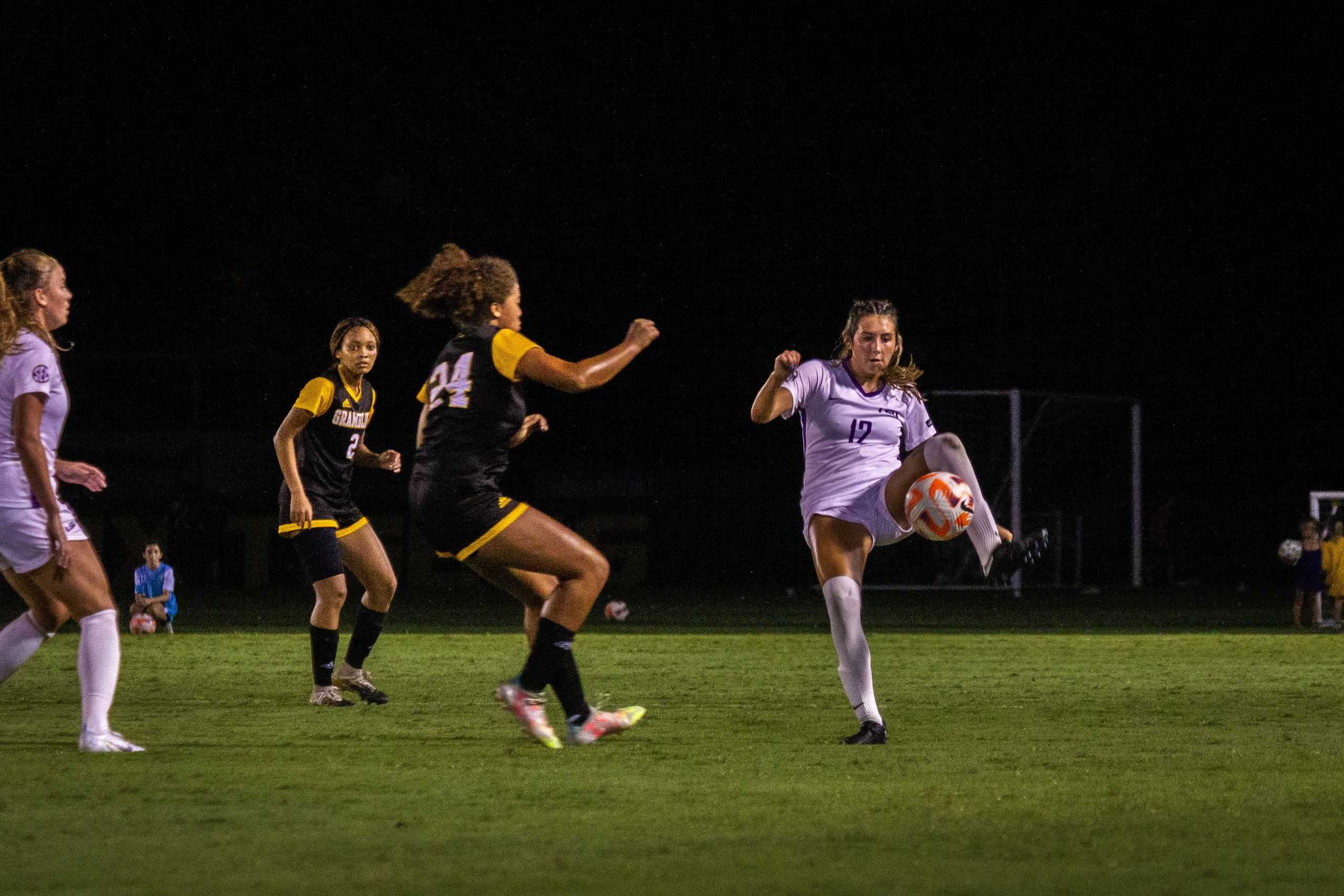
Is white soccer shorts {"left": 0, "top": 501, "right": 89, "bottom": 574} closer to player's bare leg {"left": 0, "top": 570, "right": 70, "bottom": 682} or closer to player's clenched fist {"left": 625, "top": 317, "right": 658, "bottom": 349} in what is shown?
player's bare leg {"left": 0, "top": 570, "right": 70, "bottom": 682}

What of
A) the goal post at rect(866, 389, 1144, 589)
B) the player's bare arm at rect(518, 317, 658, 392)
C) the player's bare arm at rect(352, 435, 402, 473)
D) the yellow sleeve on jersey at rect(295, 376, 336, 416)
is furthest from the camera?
the goal post at rect(866, 389, 1144, 589)

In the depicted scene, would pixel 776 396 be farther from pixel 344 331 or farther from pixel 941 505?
pixel 344 331

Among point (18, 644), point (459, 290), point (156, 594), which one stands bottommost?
point (156, 594)

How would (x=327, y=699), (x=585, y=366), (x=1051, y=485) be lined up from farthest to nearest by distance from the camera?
(x=1051, y=485) < (x=327, y=699) < (x=585, y=366)

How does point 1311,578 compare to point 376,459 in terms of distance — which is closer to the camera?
point 376,459

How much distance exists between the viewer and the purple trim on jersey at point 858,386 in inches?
332

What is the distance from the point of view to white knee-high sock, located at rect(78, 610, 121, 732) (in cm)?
725

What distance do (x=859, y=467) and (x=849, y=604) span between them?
68 cm

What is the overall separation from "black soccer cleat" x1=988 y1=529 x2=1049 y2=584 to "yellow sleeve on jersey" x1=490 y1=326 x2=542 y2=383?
2398 mm

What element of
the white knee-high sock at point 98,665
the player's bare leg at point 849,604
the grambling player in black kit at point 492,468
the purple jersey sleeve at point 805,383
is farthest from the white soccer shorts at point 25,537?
the player's bare leg at point 849,604

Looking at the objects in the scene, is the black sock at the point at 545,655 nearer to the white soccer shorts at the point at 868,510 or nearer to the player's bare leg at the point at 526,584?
the player's bare leg at the point at 526,584

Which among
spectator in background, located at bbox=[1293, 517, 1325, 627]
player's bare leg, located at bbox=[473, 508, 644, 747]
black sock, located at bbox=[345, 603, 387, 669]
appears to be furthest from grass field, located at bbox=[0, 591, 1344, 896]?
spectator in background, located at bbox=[1293, 517, 1325, 627]

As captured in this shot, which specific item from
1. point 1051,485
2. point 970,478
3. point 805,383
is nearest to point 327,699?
point 805,383

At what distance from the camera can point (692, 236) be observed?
35.0 m
